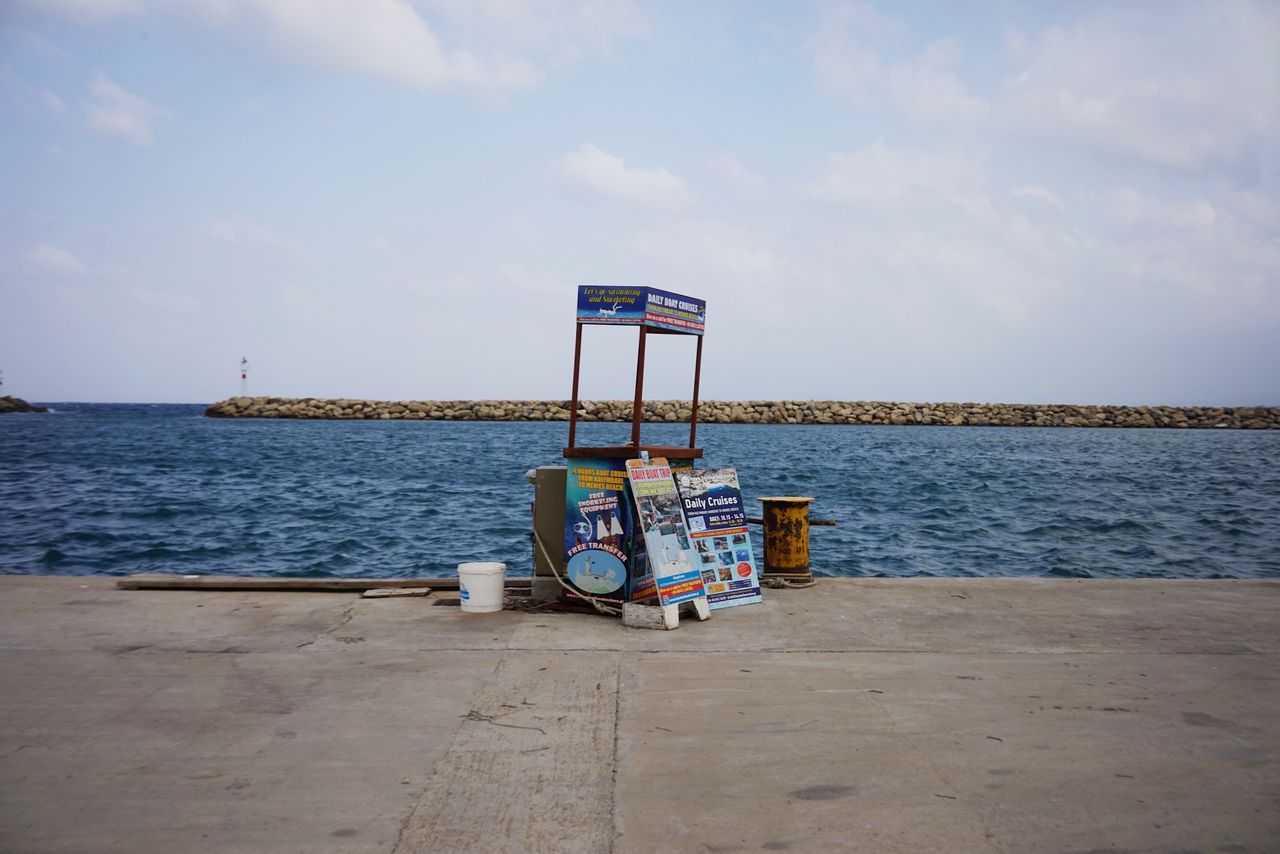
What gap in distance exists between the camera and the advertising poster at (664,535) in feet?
27.3

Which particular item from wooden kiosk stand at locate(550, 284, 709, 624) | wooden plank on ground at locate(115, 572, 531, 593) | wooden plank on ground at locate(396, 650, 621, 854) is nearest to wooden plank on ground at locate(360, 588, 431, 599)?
wooden plank on ground at locate(115, 572, 531, 593)

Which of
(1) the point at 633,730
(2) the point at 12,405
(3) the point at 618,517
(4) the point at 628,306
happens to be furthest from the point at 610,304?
(2) the point at 12,405

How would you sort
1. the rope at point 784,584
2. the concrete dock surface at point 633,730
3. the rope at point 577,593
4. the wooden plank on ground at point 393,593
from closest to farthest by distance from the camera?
the concrete dock surface at point 633,730 < the rope at point 577,593 < the wooden plank on ground at point 393,593 < the rope at point 784,584

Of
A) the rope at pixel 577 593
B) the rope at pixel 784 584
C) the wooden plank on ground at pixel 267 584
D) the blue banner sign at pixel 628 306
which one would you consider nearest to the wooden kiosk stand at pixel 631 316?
the blue banner sign at pixel 628 306

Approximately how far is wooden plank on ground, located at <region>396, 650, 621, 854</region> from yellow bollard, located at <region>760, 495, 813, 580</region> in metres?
3.70

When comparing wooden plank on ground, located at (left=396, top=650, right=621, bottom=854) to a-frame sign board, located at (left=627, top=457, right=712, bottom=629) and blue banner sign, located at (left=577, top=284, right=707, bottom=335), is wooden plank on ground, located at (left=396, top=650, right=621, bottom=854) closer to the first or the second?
a-frame sign board, located at (left=627, top=457, right=712, bottom=629)

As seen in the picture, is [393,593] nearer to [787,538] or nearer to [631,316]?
[631,316]

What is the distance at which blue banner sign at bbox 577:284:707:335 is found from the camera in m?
8.62

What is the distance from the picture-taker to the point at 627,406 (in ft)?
343

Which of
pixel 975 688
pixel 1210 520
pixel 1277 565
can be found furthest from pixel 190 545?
pixel 1210 520

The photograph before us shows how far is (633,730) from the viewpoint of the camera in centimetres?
549

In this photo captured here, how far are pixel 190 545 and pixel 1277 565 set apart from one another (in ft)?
81.6

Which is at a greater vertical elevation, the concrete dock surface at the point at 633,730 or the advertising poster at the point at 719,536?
the advertising poster at the point at 719,536

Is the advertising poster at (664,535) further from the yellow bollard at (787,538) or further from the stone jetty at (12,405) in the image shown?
the stone jetty at (12,405)
